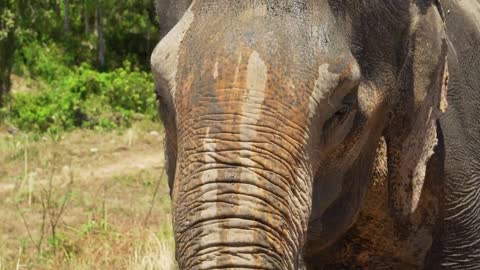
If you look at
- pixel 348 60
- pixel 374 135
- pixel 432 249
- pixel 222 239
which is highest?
pixel 348 60

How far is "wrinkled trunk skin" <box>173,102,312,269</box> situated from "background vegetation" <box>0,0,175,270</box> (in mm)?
2782

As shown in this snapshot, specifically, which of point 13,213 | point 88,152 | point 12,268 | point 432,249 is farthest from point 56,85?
point 432,249

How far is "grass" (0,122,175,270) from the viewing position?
5.26m

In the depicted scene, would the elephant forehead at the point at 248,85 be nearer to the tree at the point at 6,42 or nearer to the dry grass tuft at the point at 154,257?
the dry grass tuft at the point at 154,257

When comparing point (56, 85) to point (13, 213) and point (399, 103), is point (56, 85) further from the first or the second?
point (399, 103)

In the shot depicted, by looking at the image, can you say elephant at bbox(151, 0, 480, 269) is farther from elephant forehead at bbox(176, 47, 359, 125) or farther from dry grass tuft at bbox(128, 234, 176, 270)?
dry grass tuft at bbox(128, 234, 176, 270)

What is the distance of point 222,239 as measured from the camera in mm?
1888

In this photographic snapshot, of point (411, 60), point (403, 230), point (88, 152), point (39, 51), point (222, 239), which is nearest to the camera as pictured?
point (222, 239)

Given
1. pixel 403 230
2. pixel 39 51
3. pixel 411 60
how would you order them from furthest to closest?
pixel 39 51 < pixel 403 230 < pixel 411 60

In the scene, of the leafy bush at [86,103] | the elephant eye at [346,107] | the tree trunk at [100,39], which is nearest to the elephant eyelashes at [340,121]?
the elephant eye at [346,107]

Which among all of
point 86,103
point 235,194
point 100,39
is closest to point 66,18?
point 100,39

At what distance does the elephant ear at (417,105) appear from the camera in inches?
97.8

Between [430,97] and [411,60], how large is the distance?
149 millimetres

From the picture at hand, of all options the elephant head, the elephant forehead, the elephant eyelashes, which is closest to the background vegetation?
the elephant head
